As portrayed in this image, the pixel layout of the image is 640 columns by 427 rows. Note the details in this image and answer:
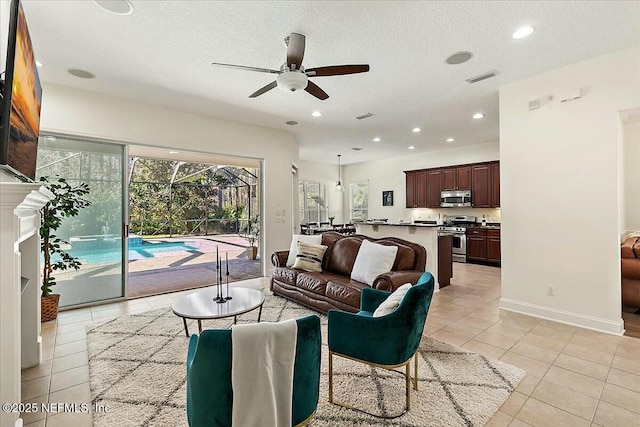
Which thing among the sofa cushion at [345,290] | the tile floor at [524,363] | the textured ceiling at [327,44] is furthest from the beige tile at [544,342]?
the textured ceiling at [327,44]

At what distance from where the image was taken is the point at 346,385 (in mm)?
2211

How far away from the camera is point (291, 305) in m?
4.04

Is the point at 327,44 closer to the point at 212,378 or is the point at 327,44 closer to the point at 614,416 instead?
the point at 212,378

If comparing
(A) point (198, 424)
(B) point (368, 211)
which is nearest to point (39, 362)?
(A) point (198, 424)

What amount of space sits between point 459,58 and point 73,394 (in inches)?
178

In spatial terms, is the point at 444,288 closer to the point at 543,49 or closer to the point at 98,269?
the point at 543,49

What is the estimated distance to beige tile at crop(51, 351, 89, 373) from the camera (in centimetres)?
253

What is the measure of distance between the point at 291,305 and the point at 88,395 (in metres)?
2.28

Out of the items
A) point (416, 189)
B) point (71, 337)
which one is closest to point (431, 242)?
point (416, 189)

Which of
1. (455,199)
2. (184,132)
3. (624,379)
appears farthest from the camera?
(455,199)

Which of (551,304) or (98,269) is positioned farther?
(98,269)

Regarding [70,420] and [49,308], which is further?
[49,308]

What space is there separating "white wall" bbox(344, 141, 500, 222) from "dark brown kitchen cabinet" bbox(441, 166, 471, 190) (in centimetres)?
32

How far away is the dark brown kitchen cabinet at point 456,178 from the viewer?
7454 mm
